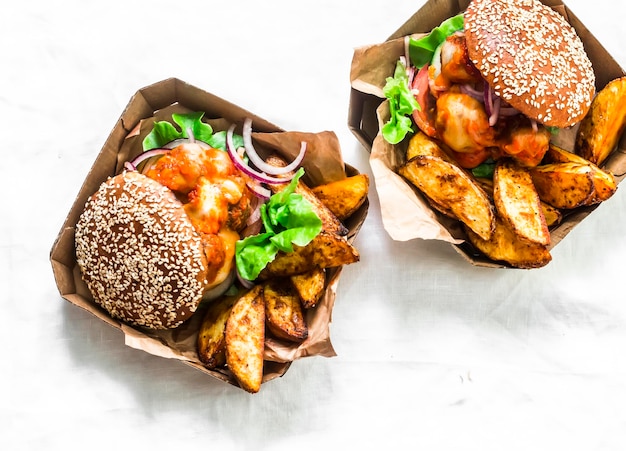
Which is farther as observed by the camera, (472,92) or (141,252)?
(472,92)

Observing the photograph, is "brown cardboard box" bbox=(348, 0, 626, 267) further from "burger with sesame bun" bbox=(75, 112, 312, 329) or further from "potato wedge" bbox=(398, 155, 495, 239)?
"burger with sesame bun" bbox=(75, 112, 312, 329)

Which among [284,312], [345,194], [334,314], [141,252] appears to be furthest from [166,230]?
[334,314]

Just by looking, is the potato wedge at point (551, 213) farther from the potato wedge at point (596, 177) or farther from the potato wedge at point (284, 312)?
the potato wedge at point (284, 312)

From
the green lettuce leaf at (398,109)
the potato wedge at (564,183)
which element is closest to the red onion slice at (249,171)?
the green lettuce leaf at (398,109)

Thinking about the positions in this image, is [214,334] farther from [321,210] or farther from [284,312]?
[321,210]

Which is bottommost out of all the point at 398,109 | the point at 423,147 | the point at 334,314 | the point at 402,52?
the point at 334,314

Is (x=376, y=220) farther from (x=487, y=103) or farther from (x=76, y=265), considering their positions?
(x=76, y=265)
